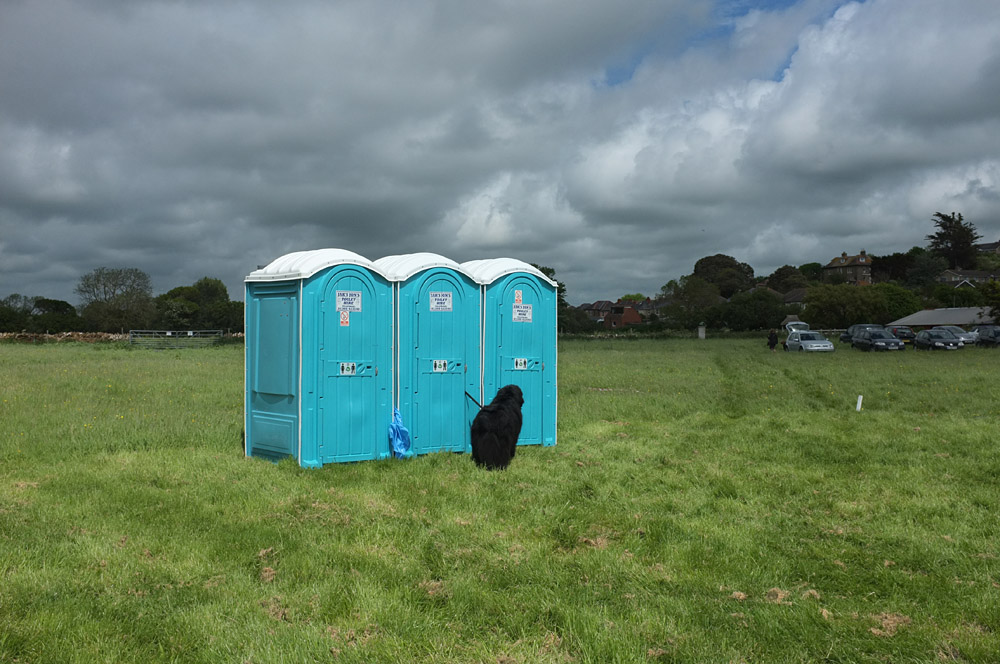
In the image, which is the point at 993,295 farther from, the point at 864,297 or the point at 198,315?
the point at 198,315

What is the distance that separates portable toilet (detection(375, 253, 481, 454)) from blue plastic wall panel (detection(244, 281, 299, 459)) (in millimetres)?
1312

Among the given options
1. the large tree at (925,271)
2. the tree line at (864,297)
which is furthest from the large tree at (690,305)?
the large tree at (925,271)

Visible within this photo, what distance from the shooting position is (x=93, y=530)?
5742 mm

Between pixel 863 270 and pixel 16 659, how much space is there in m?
162

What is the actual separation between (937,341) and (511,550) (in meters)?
41.1

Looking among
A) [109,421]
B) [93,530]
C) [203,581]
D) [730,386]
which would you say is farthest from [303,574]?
[730,386]

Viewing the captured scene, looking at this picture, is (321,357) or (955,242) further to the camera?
(955,242)

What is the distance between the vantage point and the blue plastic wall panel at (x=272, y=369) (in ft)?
27.1

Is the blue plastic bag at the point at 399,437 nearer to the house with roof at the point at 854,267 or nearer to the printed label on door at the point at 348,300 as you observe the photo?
the printed label on door at the point at 348,300

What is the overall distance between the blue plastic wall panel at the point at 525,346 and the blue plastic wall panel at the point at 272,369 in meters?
2.63

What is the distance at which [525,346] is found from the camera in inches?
384

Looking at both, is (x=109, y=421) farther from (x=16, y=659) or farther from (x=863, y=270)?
(x=863, y=270)

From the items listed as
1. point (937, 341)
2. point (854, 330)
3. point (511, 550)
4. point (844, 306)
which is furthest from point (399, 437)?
point (844, 306)

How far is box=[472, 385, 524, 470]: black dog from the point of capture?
26.9 ft
